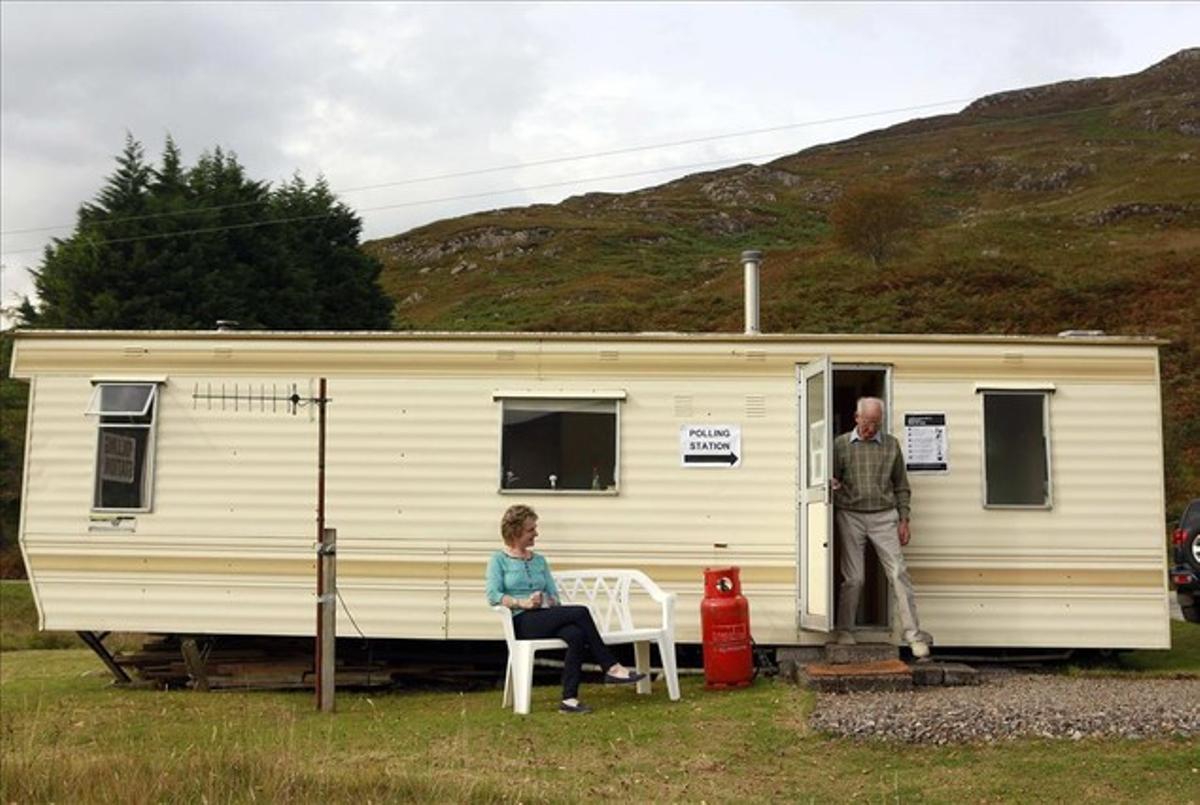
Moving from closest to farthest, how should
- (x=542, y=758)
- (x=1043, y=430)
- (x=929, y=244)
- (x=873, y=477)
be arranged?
(x=542, y=758), (x=873, y=477), (x=1043, y=430), (x=929, y=244)

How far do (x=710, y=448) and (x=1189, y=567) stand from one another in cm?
452

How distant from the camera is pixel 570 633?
7852 millimetres

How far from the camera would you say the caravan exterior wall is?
9359 millimetres

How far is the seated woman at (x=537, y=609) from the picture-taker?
309 inches

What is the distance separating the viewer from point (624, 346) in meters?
9.63

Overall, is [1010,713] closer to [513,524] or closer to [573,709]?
[573,709]

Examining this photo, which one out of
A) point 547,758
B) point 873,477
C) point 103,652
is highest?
point 873,477

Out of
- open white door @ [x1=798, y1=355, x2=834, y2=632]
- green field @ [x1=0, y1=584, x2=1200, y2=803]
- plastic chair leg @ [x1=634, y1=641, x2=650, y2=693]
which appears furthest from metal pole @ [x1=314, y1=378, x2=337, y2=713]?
open white door @ [x1=798, y1=355, x2=834, y2=632]

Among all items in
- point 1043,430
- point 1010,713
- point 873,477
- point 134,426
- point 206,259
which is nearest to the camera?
point 1010,713

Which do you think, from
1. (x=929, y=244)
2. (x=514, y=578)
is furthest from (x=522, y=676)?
(x=929, y=244)

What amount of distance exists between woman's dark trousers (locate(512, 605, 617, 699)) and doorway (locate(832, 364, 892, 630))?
2.21 metres

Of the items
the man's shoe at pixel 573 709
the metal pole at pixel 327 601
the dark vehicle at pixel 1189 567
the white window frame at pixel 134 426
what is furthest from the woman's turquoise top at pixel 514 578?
the dark vehicle at pixel 1189 567

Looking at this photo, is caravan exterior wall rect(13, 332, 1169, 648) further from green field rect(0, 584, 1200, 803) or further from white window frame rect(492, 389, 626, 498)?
green field rect(0, 584, 1200, 803)

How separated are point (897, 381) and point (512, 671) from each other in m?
3.62
